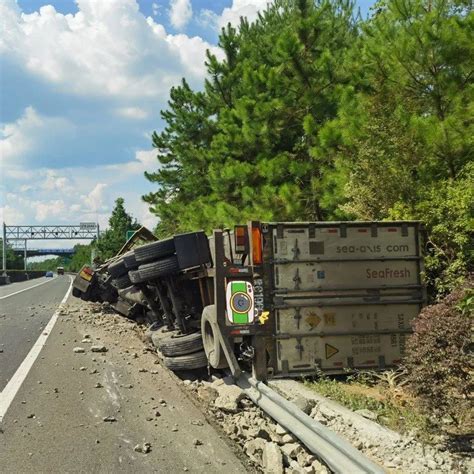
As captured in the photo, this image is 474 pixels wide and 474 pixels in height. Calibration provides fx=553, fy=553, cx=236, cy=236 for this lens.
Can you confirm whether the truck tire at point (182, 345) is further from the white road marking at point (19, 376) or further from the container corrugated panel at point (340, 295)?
the white road marking at point (19, 376)

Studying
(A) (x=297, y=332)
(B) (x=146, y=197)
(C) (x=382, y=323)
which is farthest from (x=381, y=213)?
(B) (x=146, y=197)

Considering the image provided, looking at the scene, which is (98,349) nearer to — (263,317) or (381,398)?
(263,317)

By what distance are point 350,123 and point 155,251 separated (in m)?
4.68

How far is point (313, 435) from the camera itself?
430cm

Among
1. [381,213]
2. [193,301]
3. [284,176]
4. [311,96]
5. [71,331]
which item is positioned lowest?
[71,331]

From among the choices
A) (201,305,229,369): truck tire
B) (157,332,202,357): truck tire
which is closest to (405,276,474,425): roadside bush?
(201,305,229,369): truck tire

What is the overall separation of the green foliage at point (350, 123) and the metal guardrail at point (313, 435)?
2973mm

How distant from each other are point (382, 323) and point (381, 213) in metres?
3.25

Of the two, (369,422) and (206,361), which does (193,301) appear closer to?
(206,361)

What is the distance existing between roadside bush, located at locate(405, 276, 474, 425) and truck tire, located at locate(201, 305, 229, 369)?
2.63 meters

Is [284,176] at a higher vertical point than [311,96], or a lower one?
lower

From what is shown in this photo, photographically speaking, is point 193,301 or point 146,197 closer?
point 193,301

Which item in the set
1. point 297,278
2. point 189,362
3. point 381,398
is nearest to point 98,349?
point 189,362

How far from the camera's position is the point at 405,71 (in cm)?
949
